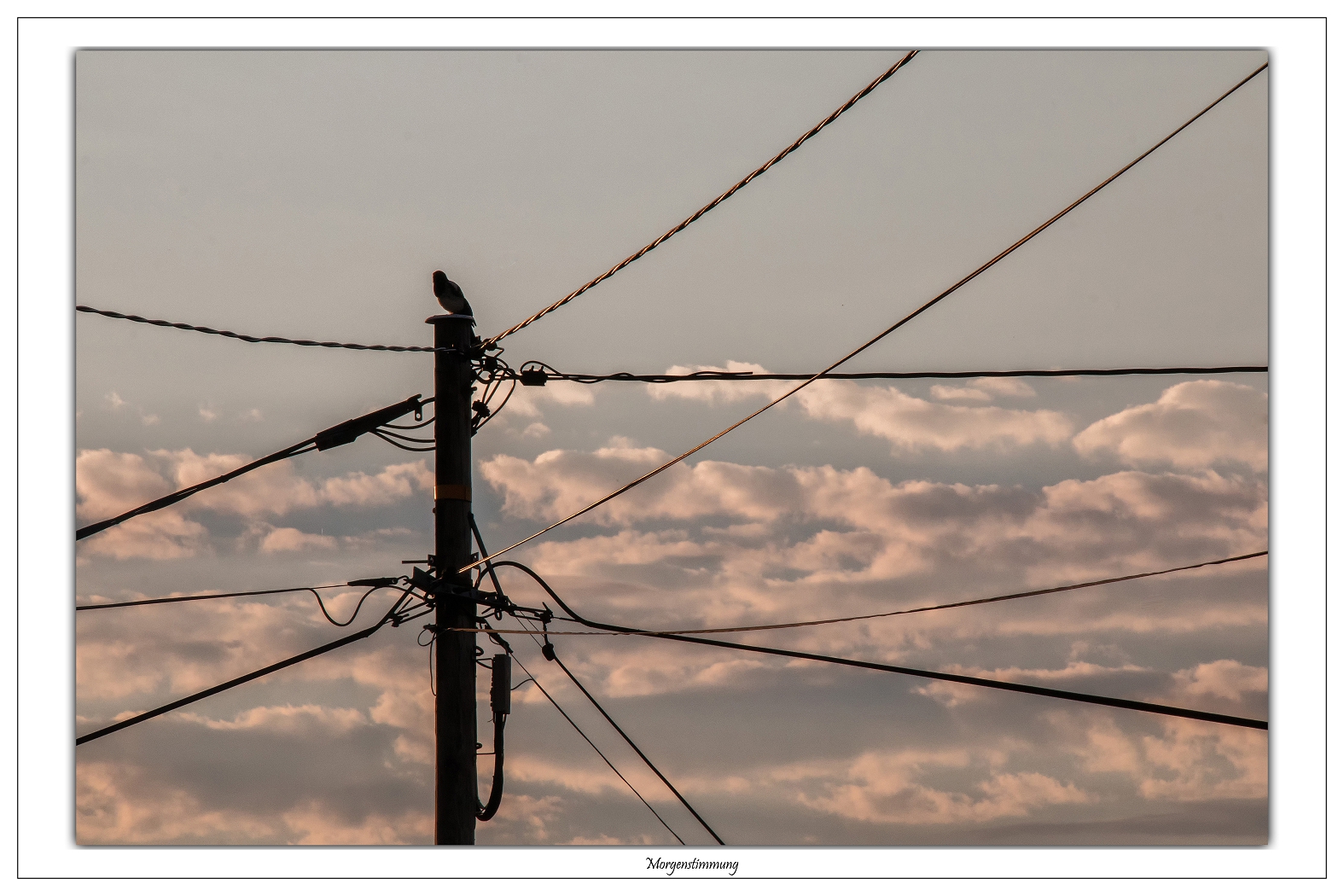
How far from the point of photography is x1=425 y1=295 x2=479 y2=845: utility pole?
9.98 meters

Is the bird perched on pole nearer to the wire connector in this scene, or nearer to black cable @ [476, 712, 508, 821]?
the wire connector

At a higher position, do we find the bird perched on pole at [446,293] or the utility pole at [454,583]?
the bird perched on pole at [446,293]

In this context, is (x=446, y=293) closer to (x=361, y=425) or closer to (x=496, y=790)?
(x=361, y=425)

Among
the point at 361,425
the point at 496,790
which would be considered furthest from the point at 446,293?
the point at 496,790

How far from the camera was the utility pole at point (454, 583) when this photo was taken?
998cm

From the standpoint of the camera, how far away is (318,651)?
10.8 meters

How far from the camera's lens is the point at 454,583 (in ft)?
34.1

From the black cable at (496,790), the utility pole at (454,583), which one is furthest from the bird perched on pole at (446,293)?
the black cable at (496,790)

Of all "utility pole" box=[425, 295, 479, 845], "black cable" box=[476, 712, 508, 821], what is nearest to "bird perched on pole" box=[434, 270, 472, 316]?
"utility pole" box=[425, 295, 479, 845]

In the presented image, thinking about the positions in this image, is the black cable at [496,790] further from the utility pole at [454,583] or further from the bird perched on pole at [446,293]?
the bird perched on pole at [446,293]

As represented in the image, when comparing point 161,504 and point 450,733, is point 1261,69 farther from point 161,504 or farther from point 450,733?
point 161,504
